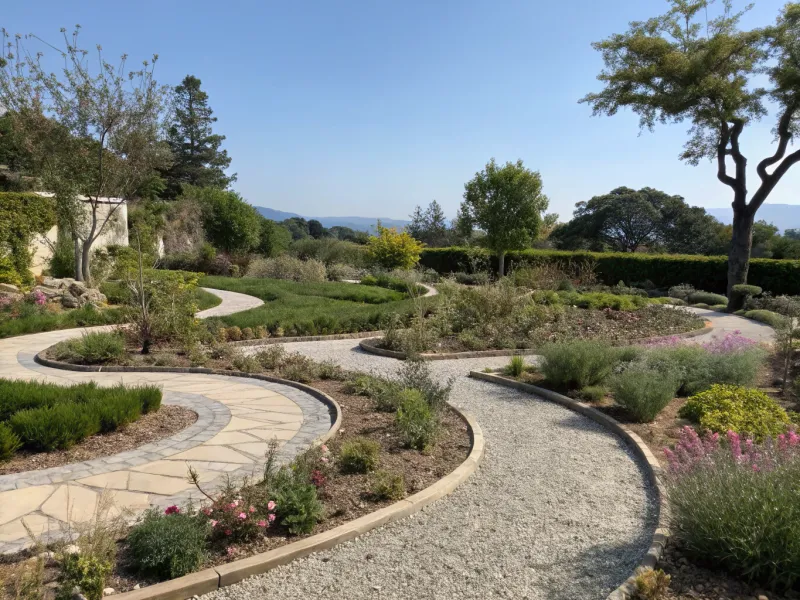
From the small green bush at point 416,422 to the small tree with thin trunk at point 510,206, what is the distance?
18.6 meters

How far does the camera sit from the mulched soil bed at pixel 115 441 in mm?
4164

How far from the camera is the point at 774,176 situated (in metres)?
17.5

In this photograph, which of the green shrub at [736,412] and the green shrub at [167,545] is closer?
the green shrub at [167,545]

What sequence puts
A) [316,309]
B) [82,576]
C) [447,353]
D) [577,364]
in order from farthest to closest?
[316,309] → [447,353] → [577,364] → [82,576]

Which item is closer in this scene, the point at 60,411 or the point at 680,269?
the point at 60,411

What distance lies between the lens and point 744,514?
2773 millimetres

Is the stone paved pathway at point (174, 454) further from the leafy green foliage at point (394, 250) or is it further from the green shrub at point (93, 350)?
the leafy green foliage at point (394, 250)

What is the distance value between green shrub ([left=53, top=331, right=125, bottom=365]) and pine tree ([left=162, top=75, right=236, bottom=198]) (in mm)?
36695

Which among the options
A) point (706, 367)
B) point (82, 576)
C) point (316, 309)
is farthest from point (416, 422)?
point (316, 309)

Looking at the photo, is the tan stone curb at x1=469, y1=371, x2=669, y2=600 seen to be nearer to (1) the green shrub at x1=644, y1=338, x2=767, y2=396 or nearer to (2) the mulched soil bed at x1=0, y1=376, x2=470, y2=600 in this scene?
(1) the green shrub at x1=644, y1=338, x2=767, y2=396

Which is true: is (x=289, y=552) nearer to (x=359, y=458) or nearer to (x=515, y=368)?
(x=359, y=458)

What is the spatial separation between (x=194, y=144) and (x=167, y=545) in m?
45.5

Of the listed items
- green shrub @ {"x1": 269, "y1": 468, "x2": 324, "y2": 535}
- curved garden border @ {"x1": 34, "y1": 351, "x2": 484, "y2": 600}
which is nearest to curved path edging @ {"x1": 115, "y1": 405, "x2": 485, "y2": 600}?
curved garden border @ {"x1": 34, "y1": 351, "x2": 484, "y2": 600}

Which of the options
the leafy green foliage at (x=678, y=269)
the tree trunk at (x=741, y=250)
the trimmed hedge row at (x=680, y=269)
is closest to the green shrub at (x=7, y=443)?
the trimmed hedge row at (x=680, y=269)
